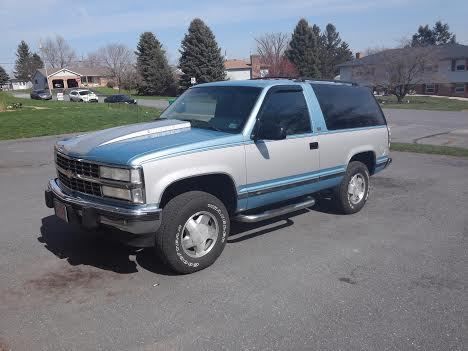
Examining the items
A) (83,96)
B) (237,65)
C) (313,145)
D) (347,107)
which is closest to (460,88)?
(83,96)

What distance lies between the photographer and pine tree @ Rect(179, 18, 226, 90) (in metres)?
58.4

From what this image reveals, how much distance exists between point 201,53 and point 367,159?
5470 cm

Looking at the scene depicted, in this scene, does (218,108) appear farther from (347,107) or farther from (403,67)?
(403,67)

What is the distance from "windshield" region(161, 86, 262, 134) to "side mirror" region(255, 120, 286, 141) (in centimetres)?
21

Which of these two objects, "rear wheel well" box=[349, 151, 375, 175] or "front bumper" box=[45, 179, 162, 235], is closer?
"front bumper" box=[45, 179, 162, 235]

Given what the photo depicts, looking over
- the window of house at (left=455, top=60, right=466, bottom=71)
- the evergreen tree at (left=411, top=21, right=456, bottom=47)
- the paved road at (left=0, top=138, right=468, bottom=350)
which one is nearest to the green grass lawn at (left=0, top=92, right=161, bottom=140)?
the paved road at (left=0, top=138, right=468, bottom=350)

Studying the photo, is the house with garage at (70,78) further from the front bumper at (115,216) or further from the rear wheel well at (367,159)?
the front bumper at (115,216)

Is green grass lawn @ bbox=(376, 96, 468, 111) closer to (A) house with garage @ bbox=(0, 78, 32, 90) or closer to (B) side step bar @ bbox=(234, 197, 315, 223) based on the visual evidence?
(B) side step bar @ bbox=(234, 197, 315, 223)

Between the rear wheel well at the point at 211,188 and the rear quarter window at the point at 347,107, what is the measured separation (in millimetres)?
1757

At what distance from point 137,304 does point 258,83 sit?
2.89 metres

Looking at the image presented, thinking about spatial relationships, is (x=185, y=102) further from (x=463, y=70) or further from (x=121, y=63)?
(x=121, y=63)

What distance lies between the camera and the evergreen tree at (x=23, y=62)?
4473 inches

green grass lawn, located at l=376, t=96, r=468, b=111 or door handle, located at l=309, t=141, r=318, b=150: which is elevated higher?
door handle, located at l=309, t=141, r=318, b=150

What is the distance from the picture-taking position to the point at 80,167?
4305 millimetres
